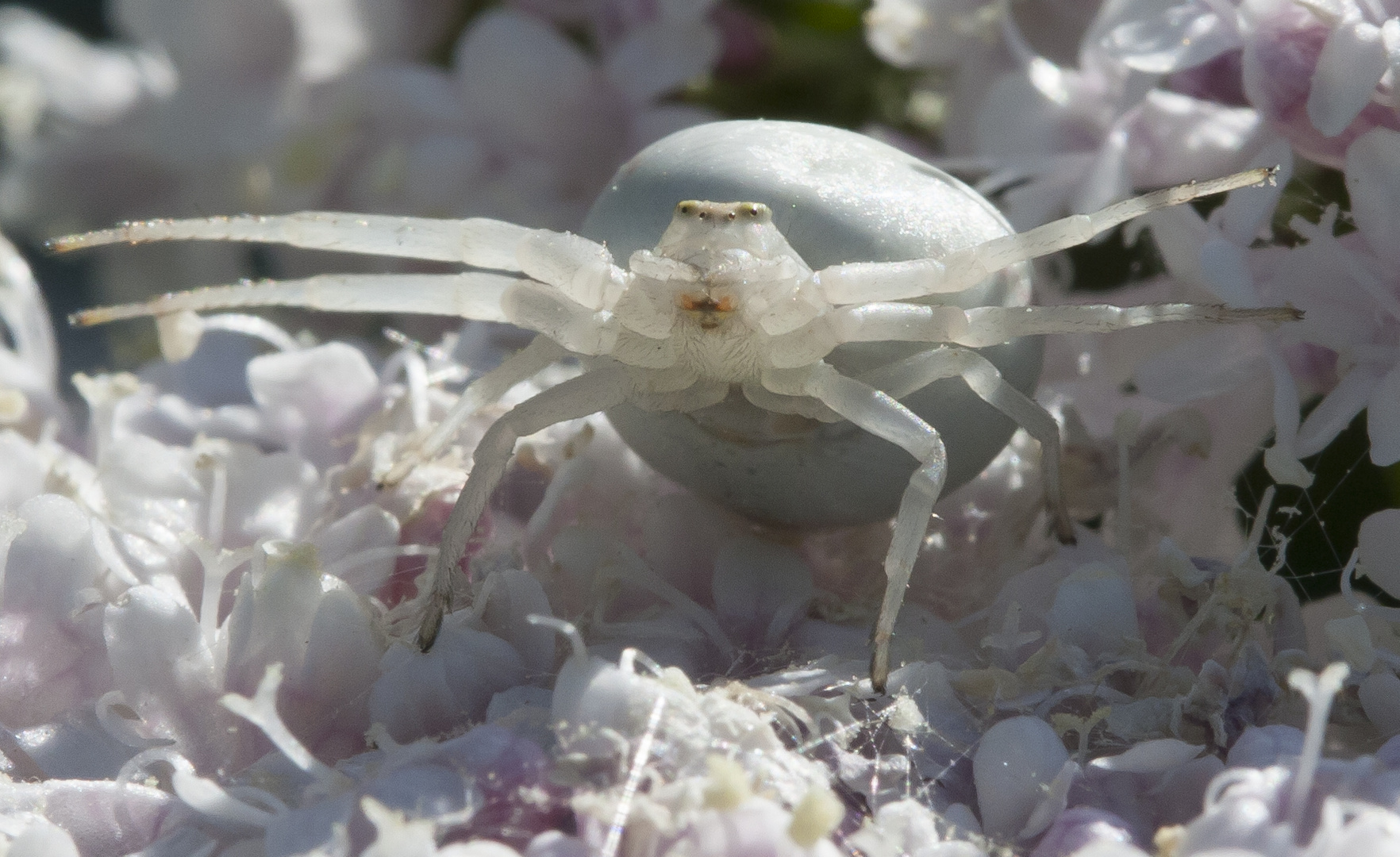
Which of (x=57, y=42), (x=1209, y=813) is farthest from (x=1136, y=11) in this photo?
(x=57, y=42)

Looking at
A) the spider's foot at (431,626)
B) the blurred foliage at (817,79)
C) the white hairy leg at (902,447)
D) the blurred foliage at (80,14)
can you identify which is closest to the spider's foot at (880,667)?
the white hairy leg at (902,447)

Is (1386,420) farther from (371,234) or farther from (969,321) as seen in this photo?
(371,234)

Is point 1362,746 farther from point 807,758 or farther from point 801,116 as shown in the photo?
point 801,116

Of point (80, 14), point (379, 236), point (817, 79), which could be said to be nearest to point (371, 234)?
point (379, 236)

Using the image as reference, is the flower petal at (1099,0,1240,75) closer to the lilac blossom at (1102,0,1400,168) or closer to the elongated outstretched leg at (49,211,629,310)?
the lilac blossom at (1102,0,1400,168)

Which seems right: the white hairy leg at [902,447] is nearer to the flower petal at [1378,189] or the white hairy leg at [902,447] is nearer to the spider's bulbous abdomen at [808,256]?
the spider's bulbous abdomen at [808,256]

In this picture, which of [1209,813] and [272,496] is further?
[272,496]
